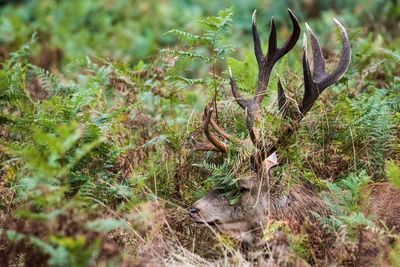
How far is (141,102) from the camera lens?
7035mm

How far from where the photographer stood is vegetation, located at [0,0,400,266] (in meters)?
4.41

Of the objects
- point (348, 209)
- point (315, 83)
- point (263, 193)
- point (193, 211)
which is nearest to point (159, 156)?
point (193, 211)

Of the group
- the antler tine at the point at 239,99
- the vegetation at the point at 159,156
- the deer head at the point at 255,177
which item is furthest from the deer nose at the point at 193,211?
the antler tine at the point at 239,99

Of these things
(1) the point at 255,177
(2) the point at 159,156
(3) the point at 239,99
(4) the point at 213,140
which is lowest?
(2) the point at 159,156

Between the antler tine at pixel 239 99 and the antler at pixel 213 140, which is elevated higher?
the antler tine at pixel 239 99

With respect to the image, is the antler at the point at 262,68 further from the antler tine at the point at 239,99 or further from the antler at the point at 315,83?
the antler at the point at 315,83

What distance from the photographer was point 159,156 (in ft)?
20.1

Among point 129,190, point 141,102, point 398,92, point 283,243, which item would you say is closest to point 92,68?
point 141,102

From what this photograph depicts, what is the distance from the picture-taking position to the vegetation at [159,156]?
4.41 meters

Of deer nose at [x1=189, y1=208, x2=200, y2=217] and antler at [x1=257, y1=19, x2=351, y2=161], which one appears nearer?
deer nose at [x1=189, y1=208, x2=200, y2=217]

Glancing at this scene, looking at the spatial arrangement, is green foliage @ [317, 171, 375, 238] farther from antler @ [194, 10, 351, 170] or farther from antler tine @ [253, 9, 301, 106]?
antler tine @ [253, 9, 301, 106]

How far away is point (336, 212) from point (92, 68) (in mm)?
3196

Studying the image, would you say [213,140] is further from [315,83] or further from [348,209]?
[348,209]

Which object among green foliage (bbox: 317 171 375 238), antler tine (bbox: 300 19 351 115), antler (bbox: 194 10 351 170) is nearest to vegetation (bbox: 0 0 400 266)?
green foliage (bbox: 317 171 375 238)
